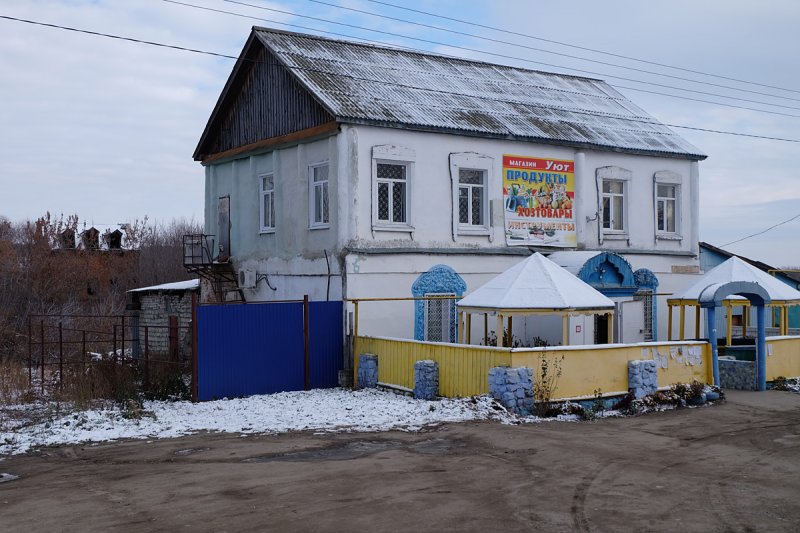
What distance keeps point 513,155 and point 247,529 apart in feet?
53.8

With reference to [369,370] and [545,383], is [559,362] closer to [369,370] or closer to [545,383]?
[545,383]

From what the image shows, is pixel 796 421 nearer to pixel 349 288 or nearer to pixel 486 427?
pixel 486 427

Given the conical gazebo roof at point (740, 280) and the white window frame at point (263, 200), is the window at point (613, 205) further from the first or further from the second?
the white window frame at point (263, 200)

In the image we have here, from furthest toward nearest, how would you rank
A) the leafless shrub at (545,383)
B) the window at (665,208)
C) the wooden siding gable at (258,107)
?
1. the window at (665,208)
2. the wooden siding gable at (258,107)
3. the leafless shrub at (545,383)

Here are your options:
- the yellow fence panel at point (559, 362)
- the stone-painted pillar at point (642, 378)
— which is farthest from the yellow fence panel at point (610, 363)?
the stone-painted pillar at point (642, 378)

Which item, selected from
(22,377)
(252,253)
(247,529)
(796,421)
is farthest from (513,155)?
(247,529)

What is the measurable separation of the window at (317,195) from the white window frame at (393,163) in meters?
1.52

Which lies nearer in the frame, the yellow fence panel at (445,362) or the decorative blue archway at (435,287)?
the yellow fence panel at (445,362)

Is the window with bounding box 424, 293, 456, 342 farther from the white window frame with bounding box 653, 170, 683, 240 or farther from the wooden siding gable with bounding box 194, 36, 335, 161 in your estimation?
the white window frame with bounding box 653, 170, 683, 240

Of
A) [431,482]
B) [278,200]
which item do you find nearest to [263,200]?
[278,200]

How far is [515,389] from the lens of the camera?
53.3 feet

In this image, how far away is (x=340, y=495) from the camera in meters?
10.4

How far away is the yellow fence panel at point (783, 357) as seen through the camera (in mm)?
21000

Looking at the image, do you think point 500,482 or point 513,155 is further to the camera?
point 513,155
